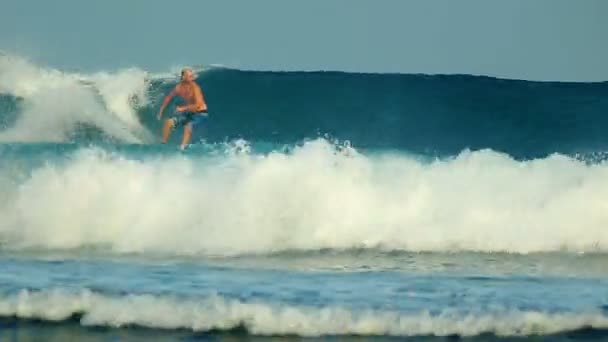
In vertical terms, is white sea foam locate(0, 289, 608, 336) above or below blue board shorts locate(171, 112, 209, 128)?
below

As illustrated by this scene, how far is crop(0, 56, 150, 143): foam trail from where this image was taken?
16.6 m

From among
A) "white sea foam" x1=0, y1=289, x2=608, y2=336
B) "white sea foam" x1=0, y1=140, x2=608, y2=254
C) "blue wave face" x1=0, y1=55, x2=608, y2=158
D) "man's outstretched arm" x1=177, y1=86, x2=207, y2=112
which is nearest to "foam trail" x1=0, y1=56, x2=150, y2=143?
"blue wave face" x1=0, y1=55, x2=608, y2=158

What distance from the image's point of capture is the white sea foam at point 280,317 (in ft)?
18.8

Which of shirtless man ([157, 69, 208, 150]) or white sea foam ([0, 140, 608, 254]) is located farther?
shirtless man ([157, 69, 208, 150])

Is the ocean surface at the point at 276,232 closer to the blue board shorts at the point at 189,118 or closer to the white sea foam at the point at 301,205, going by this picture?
the white sea foam at the point at 301,205

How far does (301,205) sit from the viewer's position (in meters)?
10.2

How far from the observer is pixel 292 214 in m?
10.0

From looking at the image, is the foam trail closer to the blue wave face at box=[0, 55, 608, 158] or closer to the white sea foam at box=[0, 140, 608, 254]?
the blue wave face at box=[0, 55, 608, 158]

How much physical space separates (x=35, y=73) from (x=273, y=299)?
12.8m

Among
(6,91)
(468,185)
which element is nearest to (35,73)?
(6,91)

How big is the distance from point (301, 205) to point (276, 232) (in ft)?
1.83

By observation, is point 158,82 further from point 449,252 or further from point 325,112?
point 449,252

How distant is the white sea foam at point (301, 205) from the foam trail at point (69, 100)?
5259 mm

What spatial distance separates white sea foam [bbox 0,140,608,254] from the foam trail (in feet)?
17.3
